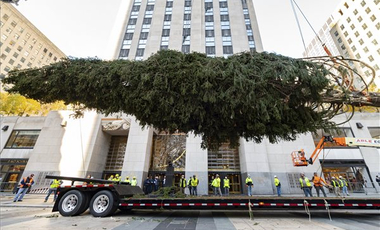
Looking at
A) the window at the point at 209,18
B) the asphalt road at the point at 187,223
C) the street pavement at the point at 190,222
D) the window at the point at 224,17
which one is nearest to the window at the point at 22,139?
the street pavement at the point at 190,222

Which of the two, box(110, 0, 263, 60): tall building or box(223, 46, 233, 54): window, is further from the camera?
box(110, 0, 263, 60): tall building

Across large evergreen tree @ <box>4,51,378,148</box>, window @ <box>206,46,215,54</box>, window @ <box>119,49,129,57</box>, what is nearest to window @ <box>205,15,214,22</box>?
window @ <box>206,46,215,54</box>

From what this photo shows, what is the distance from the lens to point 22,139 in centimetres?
2239

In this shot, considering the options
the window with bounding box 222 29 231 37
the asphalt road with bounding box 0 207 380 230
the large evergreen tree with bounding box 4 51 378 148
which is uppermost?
the window with bounding box 222 29 231 37

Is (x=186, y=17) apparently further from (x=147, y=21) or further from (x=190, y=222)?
(x=190, y=222)

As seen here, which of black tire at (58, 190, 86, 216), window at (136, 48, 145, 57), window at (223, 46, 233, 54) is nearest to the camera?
black tire at (58, 190, 86, 216)

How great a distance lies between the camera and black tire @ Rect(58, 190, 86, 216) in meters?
7.15

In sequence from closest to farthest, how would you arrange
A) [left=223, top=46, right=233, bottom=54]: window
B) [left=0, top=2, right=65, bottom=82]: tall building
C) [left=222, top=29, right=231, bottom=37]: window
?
[left=223, top=46, right=233, bottom=54]: window, [left=222, top=29, right=231, bottom=37]: window, [left=0, top=2, right=65, bottom=82]: tall building

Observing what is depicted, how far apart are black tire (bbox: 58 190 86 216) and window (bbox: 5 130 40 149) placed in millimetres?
20404

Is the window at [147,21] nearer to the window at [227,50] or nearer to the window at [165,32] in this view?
the window at [165,32]

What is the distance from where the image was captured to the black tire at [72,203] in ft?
23.5

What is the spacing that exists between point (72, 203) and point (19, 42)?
65812 millimetres

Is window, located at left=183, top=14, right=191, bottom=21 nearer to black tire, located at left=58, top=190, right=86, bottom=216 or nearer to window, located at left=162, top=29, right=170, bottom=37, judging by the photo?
window, located at left=162, top=29, right=170, bottom=37

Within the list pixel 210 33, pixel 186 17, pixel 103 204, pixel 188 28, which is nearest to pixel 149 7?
pixel 186 17
